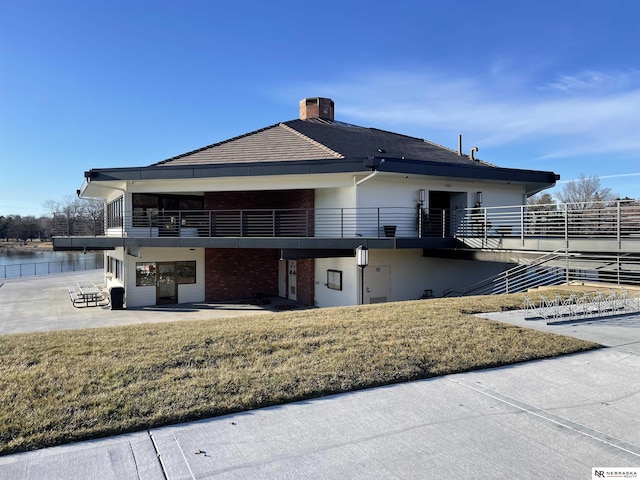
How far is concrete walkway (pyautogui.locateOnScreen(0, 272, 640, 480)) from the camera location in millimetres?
3449

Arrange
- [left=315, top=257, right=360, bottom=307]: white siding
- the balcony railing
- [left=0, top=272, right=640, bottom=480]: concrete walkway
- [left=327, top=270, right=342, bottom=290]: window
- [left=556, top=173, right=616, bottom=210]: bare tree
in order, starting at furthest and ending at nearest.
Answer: [left=556, top=173, right=616, bottom=210]: bare tree, [left=327, top=270, right=342, bottom=290]: window, the balcony railing, [left=315, top=257, right=360, bottom=307]: white siding, [left=0, top=272, right=640, bottom=480]: concrete walkway

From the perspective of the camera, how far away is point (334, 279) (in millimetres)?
17156

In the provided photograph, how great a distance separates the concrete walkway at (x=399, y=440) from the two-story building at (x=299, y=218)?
10.6m

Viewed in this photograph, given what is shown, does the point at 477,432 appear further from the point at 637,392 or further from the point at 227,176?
the point at 227,176

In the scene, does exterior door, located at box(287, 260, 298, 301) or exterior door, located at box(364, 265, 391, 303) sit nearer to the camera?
exterior door, located at box(364, 265, 391, 303)

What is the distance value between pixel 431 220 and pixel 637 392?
13679 mm

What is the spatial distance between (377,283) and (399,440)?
1273 centimetres

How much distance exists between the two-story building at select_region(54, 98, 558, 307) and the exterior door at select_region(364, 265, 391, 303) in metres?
0.04

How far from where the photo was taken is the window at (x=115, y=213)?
20.0m

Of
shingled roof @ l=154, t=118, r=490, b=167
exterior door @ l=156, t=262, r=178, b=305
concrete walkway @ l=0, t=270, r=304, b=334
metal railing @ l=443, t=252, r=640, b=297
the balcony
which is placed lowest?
concrete walkway @ l=0, t=270, r=304, b=334

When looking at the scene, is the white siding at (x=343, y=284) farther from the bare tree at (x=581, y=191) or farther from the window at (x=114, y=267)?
the bare tree at (x=581, y=191)

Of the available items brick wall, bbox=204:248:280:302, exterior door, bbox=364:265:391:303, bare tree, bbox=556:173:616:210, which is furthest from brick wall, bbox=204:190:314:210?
bare tree, bbox=556:173:616:210

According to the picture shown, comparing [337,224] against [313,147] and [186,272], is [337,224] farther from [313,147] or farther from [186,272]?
[186,272]

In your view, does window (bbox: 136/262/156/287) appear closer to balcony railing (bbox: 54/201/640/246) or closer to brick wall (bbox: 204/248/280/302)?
balcony railing (bbox: 54/201/640/246)
